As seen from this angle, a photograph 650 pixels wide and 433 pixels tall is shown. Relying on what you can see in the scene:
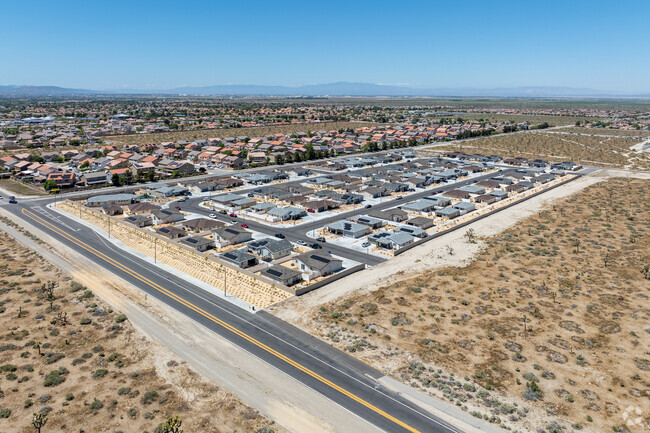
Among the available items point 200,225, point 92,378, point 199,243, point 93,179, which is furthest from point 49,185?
point 92,378

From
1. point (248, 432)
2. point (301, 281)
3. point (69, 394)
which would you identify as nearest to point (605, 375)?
→ point (248, 432)

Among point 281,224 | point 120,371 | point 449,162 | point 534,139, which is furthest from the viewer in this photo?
point 534,139

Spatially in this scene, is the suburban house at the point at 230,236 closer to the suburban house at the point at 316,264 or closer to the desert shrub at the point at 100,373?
the suburban house at the point at 316,264

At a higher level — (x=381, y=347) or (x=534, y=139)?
(x=534, y=139)

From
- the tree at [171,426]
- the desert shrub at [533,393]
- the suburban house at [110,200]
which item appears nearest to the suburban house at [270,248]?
the tree at [171,426]

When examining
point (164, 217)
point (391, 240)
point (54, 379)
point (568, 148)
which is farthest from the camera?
point (568, 148)

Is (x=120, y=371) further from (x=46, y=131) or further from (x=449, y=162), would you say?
(x=46, y=131)

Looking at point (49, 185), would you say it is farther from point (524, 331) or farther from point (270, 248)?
point (524, 331)
